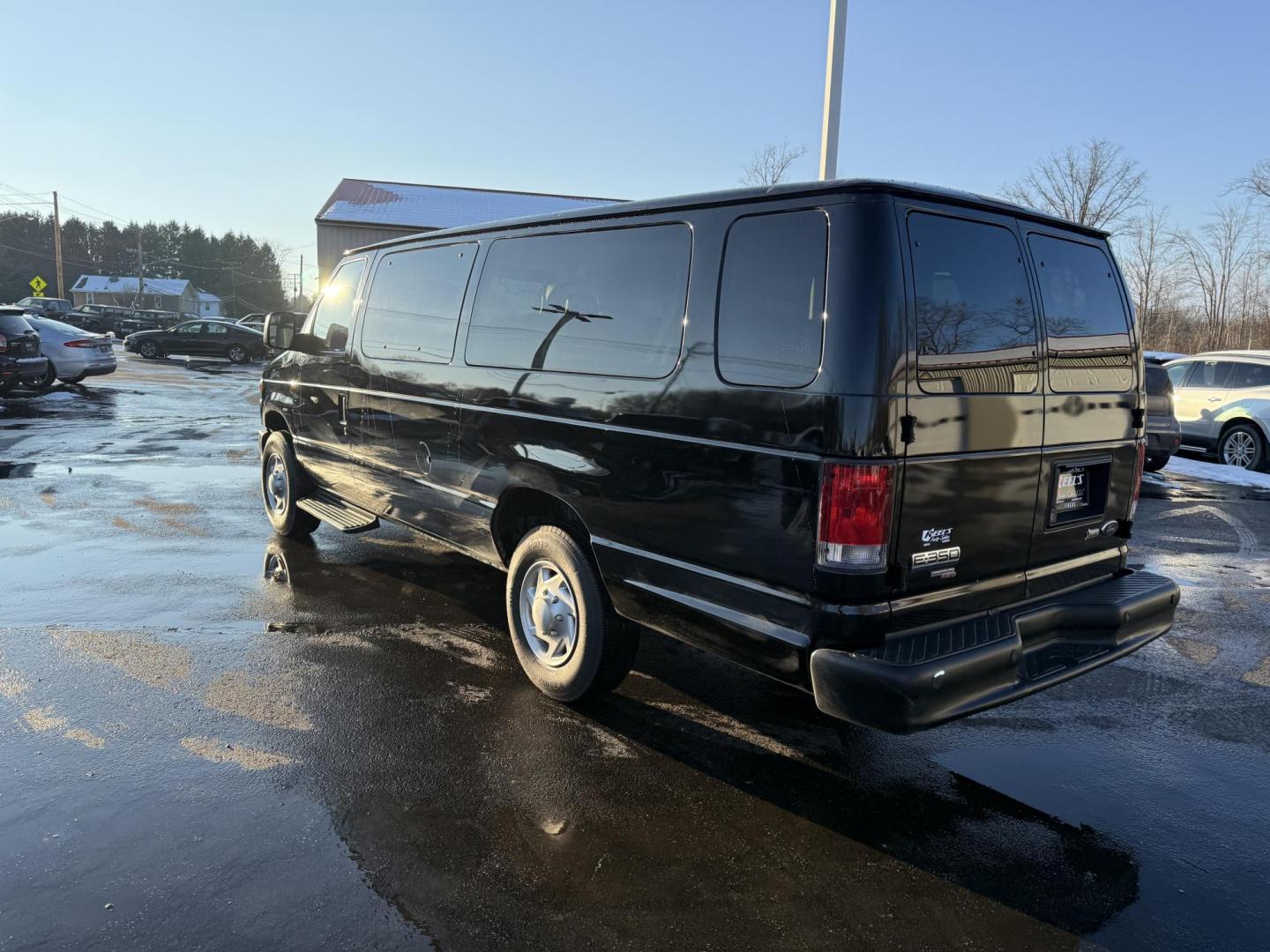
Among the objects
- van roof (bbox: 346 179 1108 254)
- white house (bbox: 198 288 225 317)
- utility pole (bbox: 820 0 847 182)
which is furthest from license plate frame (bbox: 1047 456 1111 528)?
white house (bbox: 198 288 225 317)

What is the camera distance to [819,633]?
115 inches

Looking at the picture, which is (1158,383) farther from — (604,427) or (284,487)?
(284,487)

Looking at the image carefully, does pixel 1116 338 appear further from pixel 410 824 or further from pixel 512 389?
pixel 410 824

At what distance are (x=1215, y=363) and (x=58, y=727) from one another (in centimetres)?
1518

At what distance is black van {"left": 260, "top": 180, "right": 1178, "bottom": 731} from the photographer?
288 cm

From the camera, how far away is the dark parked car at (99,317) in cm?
4347

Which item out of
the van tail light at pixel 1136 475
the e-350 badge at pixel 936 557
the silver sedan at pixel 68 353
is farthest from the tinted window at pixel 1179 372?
the silver sedan at pixel 68 353

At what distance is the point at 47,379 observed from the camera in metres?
18.2

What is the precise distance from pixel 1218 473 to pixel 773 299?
12.1m

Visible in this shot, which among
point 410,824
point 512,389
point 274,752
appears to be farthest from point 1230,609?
point 274,752

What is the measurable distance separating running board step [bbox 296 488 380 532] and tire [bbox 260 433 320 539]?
0.40 ft

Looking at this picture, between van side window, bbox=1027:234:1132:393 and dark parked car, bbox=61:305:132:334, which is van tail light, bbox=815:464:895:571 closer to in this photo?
van side window, bbox=1027:234:1132:393

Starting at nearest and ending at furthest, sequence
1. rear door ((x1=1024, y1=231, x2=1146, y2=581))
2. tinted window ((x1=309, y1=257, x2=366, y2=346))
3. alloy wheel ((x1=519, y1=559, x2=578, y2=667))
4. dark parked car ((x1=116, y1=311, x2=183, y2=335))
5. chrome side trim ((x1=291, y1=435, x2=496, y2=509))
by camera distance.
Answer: rear door ((x1=1024, y1=231, x2=1146, y2=581)) → alloy wheel ((x1=519, y1=559, x2=578, y2=667)) → chrome side trim ((x1=291, y1=435, x2=496, y2=509)) → tinted window ((x1=309, y1=257, x2=366, y2=346)) → dark parked car ((x1=116, y1=311, x2=183, y2=335))

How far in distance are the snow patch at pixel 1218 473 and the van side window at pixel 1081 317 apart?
948 centimetres
